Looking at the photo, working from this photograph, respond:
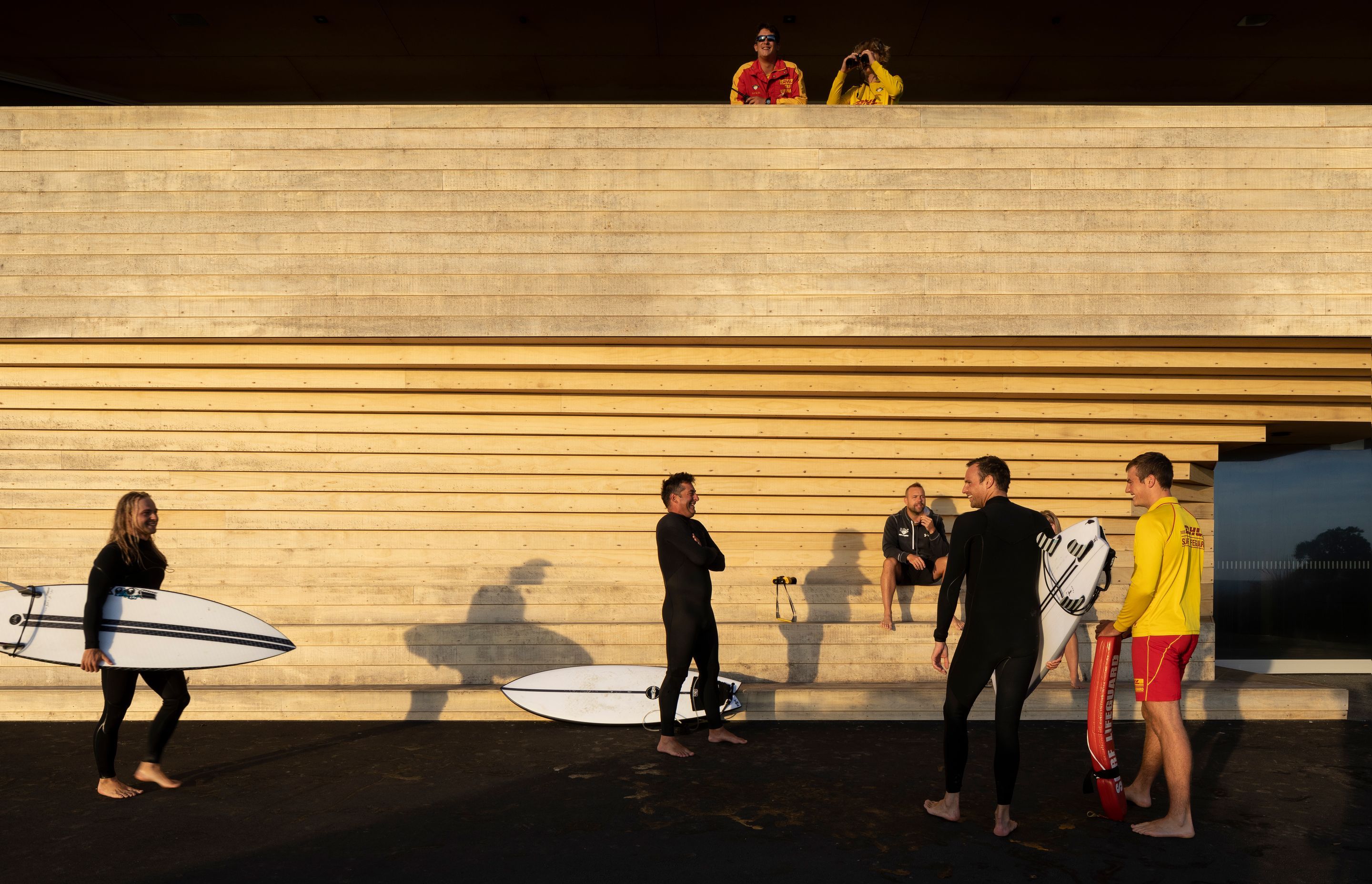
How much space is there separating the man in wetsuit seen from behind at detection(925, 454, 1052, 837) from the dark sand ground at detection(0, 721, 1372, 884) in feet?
1.22

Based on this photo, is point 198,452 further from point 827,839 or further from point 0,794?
point 827,839

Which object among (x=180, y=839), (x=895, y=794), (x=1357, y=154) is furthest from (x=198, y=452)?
(x=1357, y=154)

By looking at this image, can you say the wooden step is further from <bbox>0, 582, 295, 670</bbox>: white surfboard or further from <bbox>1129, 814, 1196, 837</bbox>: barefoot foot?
<bbox>1129, 814, 1196, 837</bbox>: barefoot foot

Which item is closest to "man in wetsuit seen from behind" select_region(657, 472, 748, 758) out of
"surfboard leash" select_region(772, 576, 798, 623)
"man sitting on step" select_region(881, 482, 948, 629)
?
"surfboard leash" select_region(772, 576, 798, 623)

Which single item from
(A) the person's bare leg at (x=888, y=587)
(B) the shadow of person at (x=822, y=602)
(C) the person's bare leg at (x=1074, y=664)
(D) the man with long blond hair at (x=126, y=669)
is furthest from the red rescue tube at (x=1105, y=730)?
(D) the man with long blond hair at (x=126, y=669)

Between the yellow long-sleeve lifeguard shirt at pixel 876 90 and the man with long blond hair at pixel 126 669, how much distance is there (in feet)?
18.9

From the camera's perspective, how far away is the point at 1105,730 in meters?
4.40

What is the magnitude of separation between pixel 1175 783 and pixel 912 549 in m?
3.54

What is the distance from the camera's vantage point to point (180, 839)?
4.18m

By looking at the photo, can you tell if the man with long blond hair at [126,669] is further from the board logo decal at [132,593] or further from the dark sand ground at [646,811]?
the dark sand ground at [646,811]

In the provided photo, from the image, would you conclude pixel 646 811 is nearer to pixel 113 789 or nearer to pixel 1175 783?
pixel 1175 783

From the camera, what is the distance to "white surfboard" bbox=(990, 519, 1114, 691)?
14.1ft

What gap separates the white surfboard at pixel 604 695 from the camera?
645cm

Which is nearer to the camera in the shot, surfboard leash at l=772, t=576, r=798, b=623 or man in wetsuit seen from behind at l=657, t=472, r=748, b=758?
man in wetsuit seen from behind at l=657, t=472, r=748, b=758
